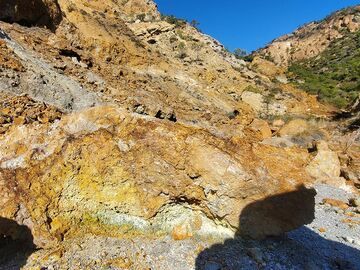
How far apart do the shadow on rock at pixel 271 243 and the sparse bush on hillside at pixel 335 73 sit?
31.8 meters

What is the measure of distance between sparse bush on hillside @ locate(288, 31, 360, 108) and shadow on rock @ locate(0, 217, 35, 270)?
35158mm

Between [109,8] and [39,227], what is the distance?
78.8 feet

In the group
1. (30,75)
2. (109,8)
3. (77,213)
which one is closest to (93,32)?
(109,8)

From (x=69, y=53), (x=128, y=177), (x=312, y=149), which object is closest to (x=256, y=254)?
(x=128, y=177)

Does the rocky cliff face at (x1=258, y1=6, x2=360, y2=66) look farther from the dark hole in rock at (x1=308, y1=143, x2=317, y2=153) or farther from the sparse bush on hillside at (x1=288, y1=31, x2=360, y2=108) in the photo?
the dark hole in rock at (x1=308, y1=143, x2=317, y2=153)

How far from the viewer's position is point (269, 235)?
7.02m

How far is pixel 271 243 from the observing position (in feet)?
23.2

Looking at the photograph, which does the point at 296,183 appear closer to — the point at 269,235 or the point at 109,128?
the point at 269,235

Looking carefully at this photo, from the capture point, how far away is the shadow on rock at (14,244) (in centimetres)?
602

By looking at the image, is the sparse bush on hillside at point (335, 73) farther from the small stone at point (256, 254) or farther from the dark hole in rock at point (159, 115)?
the small stone at point (256, 254)

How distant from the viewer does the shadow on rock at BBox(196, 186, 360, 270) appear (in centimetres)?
648

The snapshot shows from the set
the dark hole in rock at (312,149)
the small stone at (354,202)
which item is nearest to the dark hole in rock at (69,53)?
the small stone at (354,202)

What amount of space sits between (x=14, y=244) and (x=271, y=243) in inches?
185

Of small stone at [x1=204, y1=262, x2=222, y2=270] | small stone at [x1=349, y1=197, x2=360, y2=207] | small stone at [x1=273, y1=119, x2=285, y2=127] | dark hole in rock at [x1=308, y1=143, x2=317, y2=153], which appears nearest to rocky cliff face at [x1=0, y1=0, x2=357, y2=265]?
small stone at [x1=204, y1=262, x2=222, y2=270]
